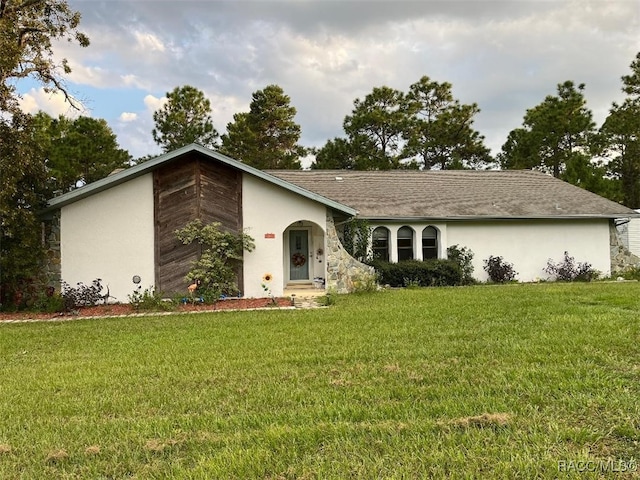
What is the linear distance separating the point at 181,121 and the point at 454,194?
2200 cm

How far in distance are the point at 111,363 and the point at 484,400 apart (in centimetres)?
504

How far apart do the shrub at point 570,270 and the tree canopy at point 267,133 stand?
66.9 feet

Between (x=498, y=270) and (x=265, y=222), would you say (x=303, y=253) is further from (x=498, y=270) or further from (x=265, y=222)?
(x=498, y=270)

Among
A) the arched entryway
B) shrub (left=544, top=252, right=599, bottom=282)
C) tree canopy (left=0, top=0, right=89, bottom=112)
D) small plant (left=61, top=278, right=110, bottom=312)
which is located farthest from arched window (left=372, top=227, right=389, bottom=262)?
tree canopy (left=0, top=0, right=89, bottom=112)

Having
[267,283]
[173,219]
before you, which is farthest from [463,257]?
[173,219]

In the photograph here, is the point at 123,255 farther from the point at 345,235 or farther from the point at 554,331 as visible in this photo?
A: the point at 554,331

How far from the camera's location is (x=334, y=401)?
4.34 meters

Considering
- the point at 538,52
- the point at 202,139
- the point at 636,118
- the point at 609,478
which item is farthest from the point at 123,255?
the point at 636,118

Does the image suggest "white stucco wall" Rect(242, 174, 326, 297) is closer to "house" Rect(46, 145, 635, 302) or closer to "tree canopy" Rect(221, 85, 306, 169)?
"house" Rect(46, 145, 635, 302)

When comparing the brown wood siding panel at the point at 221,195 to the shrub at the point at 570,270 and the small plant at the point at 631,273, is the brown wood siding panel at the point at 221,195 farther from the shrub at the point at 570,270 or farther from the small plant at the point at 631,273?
the small plant at the point at 631,273

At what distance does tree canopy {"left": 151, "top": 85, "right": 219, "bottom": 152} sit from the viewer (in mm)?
32719

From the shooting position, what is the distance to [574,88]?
1273 inches

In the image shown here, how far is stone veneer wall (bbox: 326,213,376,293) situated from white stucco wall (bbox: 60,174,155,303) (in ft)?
18.2

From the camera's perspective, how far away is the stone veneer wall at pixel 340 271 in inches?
569
